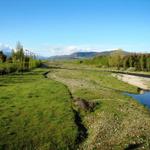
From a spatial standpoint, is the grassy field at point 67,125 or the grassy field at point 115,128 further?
the grassy field at point 115,128

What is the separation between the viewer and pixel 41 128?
1292 inches

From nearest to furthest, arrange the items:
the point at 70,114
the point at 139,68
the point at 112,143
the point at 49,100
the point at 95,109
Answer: the point at 112,143, the point at 70,114, the point at 95,109, the point at 49,100, the point at 139,68

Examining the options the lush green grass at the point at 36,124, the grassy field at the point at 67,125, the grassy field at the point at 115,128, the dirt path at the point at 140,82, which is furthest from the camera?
the dirt path at the point at 140,82

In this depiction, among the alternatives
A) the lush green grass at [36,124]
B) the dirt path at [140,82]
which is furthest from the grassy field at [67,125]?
the dirt path at [140,82]

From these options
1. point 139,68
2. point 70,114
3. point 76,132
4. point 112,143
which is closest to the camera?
point 112,143

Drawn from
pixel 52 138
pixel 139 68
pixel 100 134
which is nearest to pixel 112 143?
pixel 100 134

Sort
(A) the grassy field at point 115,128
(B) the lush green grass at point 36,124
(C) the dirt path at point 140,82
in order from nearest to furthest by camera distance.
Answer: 1. (B) the lush green grass at point 36,124
2. (A) the grassy field at point 115,128
3. (C) the dirt path at point 140,82

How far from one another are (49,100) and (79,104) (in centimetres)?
643

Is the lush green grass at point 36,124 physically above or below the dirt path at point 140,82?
above

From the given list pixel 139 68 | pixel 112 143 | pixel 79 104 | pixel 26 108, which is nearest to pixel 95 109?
pixel 79 104

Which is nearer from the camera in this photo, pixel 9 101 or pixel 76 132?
pixel 76 132

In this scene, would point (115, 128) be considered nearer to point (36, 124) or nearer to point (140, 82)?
point (36, 124)

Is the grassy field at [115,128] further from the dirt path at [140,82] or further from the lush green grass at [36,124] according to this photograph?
the dirt path at [140,82]

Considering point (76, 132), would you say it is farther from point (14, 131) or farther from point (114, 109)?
point (114, 109)
